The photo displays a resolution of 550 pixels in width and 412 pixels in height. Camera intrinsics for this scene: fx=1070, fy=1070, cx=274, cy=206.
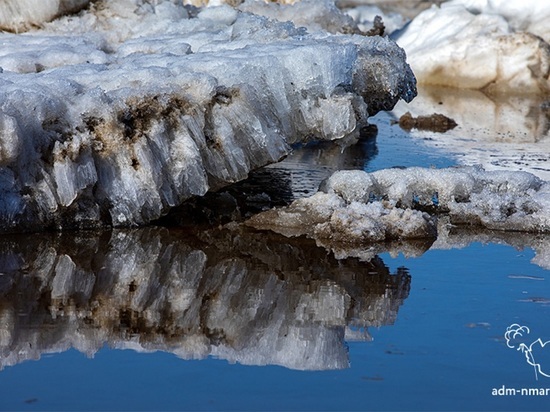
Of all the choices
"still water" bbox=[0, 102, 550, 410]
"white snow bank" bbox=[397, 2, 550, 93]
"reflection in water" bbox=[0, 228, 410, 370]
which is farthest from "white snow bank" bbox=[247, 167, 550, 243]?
"white snow bank" bbox=[397, 2, 550, 93]

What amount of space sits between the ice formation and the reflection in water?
232 mm

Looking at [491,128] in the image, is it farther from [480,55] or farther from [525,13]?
[525,13]

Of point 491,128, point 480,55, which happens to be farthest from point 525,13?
point 491,128

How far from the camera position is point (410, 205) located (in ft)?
20.4

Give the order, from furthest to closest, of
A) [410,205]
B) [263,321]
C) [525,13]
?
1. [525,13]
2. [410,205]
3. [263,321]

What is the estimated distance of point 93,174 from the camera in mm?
5367

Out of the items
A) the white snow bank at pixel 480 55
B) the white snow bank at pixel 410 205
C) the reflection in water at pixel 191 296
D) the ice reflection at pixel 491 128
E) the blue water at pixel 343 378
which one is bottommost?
the white snow bank at pixel 480 55

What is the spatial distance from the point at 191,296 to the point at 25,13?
11.7 feet

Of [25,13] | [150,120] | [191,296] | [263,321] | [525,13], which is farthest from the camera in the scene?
[525,13]

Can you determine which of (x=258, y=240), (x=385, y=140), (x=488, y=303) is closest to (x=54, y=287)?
(x=258, y=240)

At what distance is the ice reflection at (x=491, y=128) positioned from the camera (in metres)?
8.53

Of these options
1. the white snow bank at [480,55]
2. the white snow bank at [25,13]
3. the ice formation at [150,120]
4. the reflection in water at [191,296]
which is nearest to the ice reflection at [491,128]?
the white snow bank at [480,55]

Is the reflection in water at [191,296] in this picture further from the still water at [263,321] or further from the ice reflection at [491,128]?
the ice reflection at [491,128]

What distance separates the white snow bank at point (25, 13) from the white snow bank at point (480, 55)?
28.6 feet
